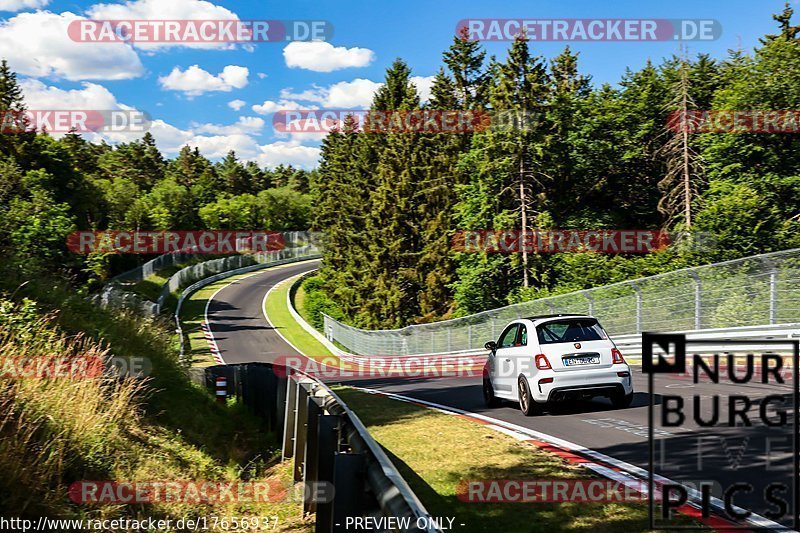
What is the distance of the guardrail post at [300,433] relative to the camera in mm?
7656

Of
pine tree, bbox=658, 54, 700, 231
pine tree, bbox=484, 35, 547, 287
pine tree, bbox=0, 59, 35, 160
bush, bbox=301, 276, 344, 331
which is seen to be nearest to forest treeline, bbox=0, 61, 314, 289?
pine tree, bbox=0, 59, 35, 160

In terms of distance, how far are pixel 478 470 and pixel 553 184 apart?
139 feet

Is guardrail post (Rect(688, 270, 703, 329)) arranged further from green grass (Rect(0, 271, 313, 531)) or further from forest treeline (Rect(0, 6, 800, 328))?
forest treeline (Rect(0, 6, 800, 328))

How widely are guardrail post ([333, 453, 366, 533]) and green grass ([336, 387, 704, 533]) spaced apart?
150 cm

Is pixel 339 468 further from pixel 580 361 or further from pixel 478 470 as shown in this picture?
pixel 580 361

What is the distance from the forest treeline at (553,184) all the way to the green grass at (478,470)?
2929cm

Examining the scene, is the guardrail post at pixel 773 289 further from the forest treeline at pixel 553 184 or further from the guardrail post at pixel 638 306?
the forest treeline at pixel 553 184

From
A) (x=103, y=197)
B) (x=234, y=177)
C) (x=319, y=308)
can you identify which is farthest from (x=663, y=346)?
(x=234, y=177)

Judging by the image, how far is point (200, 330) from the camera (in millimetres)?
51781

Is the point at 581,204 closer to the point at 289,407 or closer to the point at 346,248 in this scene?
the point at 346,248

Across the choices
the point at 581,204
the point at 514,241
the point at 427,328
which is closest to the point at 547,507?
the point at 427,328

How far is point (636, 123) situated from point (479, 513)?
45.8 meters

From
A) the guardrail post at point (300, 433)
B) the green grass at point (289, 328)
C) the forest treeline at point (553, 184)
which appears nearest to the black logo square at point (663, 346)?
the guardrail post at point (300, 433)

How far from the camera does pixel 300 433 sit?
7.85 metres
